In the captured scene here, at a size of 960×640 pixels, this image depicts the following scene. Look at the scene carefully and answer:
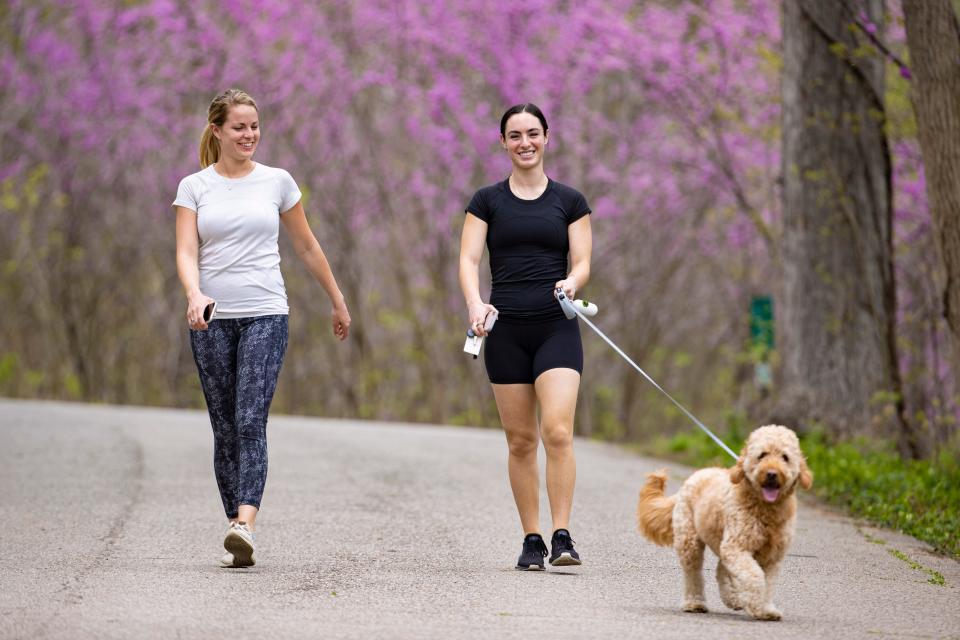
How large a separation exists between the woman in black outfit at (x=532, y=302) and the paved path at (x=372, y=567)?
42 cm

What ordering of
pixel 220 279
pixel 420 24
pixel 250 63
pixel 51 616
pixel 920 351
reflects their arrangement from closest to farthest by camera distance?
pixel 51 616, pixel 220 279, pixel 920 351, pixel 420 24, pixel 250 63

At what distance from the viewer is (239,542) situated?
6715mm

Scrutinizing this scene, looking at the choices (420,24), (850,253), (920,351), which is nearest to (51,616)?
(850,253)

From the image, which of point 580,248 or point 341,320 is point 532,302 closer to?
point 580,248

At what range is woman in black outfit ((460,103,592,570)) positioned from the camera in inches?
272

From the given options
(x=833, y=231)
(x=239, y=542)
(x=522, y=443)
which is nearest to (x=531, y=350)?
(x=522, y=443)

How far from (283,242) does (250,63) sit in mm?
3389

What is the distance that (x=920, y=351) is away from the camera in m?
14.7

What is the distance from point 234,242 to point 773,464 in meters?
2.83

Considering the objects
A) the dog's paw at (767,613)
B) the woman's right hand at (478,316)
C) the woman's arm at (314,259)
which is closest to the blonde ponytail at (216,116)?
the woman's arm at (314,259)

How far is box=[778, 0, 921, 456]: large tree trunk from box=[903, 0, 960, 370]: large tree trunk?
307cm

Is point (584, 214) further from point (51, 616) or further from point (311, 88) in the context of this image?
point (311, 88)

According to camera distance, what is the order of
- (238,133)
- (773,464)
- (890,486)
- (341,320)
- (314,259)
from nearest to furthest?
(773,464), (238,133), (341,320), (314,259), (890,486)

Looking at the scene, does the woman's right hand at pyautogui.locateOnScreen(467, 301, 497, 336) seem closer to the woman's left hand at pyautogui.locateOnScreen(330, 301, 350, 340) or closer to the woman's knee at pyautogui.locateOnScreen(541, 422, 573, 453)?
the woman's knee at pyautogui.locateOnScreen(541, 422, 573, 453)
